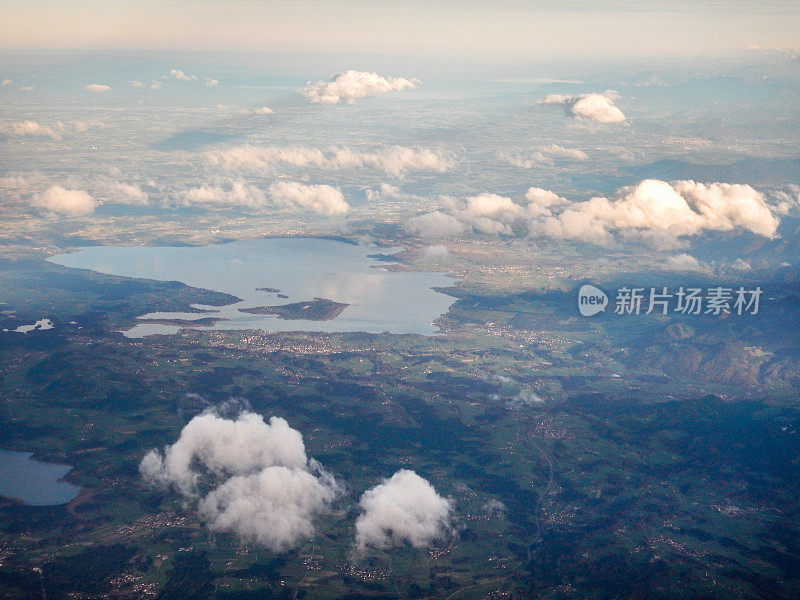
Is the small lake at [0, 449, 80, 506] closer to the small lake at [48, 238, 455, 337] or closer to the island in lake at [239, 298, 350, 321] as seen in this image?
the small lake at [48, 238, 455, 337]

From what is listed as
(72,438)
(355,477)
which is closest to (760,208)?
(355,477)

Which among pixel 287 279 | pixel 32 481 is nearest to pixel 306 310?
pixel 287 279

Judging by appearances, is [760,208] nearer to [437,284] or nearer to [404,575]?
[437,284]

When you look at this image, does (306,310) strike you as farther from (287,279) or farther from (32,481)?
(32,481)

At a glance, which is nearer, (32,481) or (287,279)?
(32,481)

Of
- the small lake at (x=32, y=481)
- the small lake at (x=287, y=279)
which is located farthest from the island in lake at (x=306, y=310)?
the small lake at (x=32, y=481)

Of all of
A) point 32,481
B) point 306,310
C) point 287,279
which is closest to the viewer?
point 32,481
